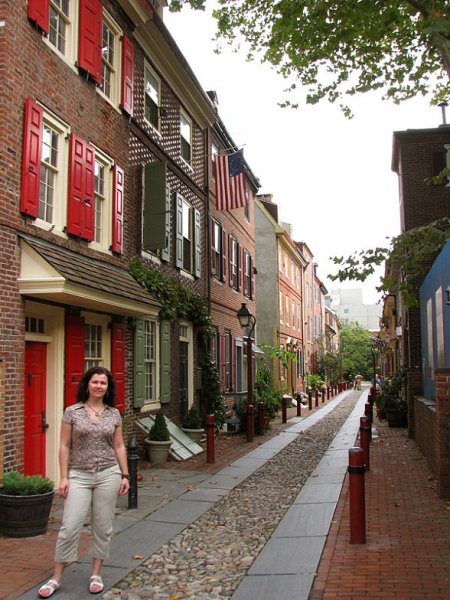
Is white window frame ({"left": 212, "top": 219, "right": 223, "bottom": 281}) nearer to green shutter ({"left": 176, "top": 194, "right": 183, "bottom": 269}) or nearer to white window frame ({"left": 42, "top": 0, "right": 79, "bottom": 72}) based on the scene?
green shutter ({"left": 176, "top": 194, "right": 183, "bottom": 269})

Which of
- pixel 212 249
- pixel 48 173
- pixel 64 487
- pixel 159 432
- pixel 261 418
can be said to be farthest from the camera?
pixel 212 249

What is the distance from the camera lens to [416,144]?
17.4 metres

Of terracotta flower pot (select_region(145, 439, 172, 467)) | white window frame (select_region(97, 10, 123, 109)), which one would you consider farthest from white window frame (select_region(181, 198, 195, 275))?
terracotta flower pot (select_region(145, 439, 172, 467))

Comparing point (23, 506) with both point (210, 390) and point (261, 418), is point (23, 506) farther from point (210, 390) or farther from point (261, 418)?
point (261, 418)

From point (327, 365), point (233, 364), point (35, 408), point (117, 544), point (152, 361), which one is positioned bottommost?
point (117, 544)

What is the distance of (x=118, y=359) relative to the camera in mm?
10930

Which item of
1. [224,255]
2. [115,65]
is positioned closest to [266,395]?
[224,255]

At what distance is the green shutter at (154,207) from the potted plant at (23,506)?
6709 mm

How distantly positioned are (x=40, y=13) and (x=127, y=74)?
11.0ft

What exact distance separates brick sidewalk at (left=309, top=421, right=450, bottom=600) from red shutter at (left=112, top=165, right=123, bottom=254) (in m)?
5.64

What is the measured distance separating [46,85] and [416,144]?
470 inches

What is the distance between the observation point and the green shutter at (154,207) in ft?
40.8

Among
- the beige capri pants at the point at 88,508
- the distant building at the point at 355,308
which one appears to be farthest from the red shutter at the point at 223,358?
the distant building at the point at 355,308

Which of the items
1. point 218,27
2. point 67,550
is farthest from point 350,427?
point 67,550
